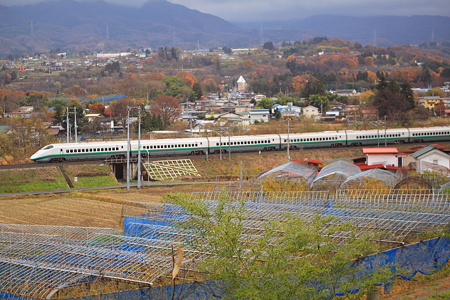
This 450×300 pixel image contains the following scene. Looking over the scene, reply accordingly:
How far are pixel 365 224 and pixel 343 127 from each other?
50.0 metres

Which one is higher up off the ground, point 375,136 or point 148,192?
point 375,136

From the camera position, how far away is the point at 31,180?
39.6 meters

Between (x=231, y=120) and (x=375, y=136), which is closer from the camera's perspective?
(x=375, y=136)

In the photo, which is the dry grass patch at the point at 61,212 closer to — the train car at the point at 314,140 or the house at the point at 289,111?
the train car at the point at 314,140

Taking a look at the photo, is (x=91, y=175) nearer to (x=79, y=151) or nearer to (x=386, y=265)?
(x=79, y=151)

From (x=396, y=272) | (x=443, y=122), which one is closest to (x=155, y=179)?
(x=396, y=272)

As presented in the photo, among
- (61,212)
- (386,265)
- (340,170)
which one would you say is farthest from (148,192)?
(386,265)

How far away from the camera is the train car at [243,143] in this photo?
1955 inches

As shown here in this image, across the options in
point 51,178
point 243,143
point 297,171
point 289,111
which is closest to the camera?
point 297,171

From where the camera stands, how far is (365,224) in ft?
66.0

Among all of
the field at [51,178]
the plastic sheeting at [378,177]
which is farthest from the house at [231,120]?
the plastic sheeting at [378,177]

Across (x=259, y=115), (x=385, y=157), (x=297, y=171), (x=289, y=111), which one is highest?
(x=289, y=111)

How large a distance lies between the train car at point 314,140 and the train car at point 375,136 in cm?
83

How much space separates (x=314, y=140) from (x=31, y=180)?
2607 centimetres
